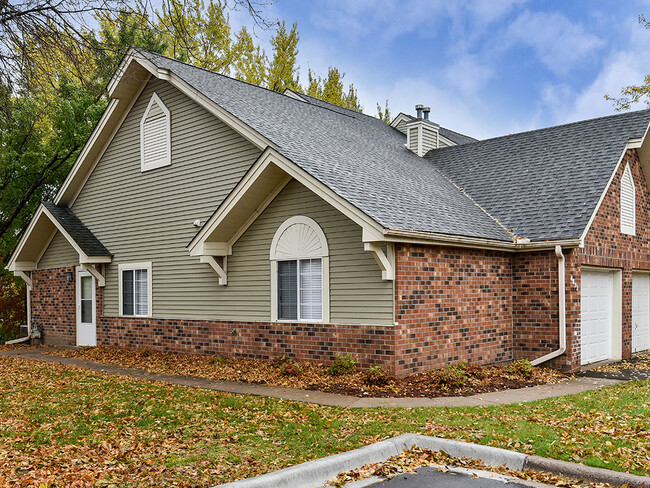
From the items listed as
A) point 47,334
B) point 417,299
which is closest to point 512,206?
point 417,299

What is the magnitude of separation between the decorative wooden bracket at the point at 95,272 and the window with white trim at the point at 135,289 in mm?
642

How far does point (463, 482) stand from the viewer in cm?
596

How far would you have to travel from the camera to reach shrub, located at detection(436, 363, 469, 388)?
33.8 ft

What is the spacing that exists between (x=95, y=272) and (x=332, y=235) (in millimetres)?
8292

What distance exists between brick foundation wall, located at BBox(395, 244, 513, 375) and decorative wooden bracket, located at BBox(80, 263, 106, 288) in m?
9.64

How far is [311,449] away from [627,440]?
341 centimetres

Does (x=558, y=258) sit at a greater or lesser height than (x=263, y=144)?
lesser

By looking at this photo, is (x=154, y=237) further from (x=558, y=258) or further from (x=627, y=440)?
(x=627, y=440)

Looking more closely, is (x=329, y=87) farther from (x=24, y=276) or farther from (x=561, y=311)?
(x=561, y=311)

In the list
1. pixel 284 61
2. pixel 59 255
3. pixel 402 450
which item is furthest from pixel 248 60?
pixel 402 450

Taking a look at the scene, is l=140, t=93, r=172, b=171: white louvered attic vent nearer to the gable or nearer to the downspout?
the downspout

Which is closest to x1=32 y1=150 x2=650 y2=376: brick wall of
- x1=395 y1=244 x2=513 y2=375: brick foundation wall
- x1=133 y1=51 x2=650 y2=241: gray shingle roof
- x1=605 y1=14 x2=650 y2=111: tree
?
x1=395 y1=244 x2=513 y2=375: brick foundation wall

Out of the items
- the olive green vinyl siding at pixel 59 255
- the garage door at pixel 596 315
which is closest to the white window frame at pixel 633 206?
the garage door at pixel 596 315

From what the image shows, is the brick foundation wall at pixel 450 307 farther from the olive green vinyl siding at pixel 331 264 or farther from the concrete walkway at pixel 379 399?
the concrete walkway at pixel 379 399
